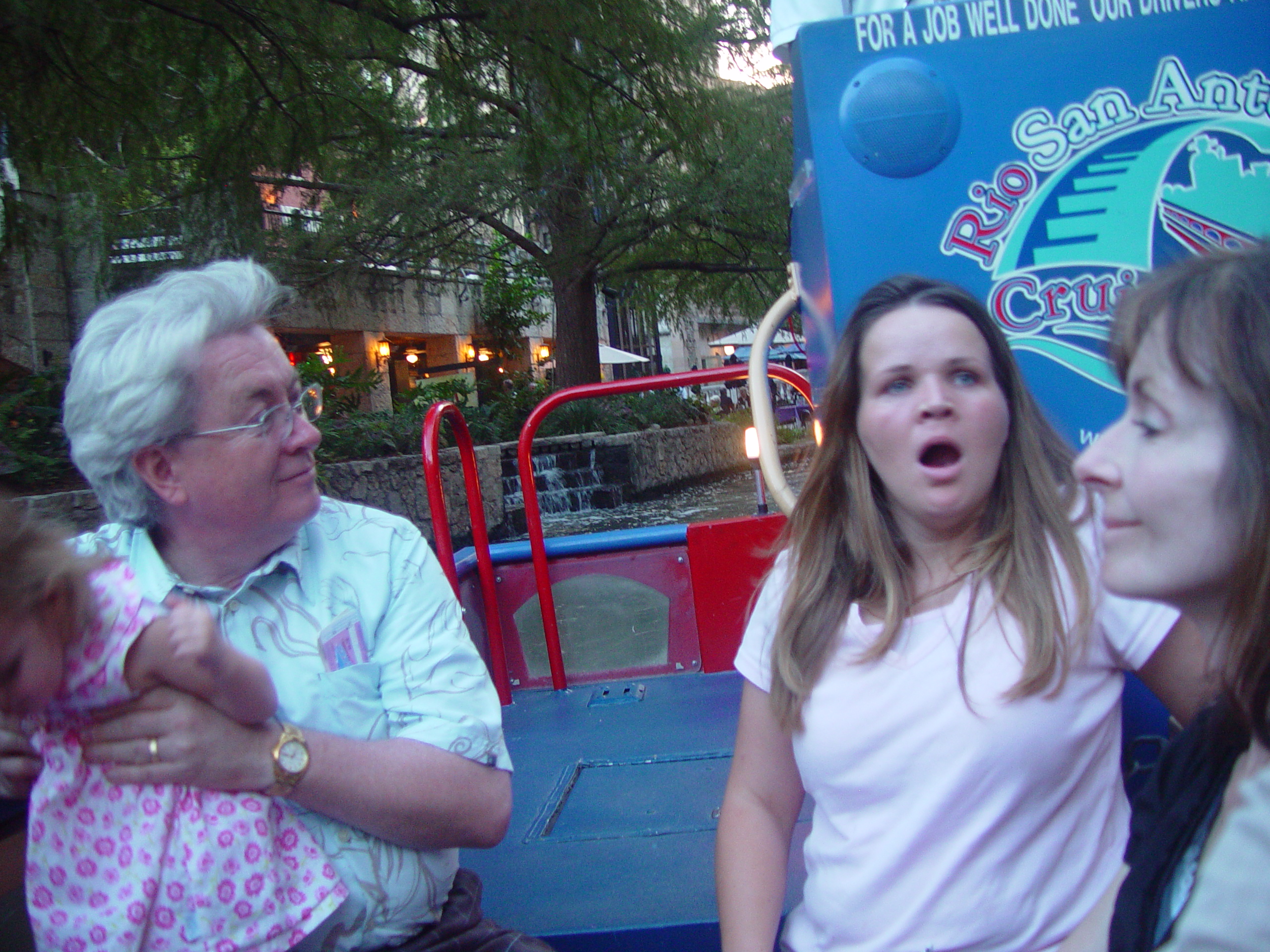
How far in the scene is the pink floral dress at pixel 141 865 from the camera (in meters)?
1.22

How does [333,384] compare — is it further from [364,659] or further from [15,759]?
[15,759]

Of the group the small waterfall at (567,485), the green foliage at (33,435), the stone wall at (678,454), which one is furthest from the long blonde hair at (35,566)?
the stone wall at (678,454)

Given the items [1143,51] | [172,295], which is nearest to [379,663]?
[172,295]

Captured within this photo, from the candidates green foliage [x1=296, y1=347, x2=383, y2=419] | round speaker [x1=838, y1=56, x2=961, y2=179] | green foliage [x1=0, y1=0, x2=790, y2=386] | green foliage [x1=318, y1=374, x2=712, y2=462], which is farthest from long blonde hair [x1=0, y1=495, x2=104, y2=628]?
green foliage [x1=296, y1=347, x2=383, y2=419]

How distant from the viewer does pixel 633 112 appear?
5621mm

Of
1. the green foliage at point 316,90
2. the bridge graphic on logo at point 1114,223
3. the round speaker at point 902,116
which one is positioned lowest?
the bridge graphic on logo at point 1114,223

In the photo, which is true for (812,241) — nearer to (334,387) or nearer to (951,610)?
(951,610)

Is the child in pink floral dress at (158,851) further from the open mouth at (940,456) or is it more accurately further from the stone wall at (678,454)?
the stone wall at (678,454)

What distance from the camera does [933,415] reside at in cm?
134

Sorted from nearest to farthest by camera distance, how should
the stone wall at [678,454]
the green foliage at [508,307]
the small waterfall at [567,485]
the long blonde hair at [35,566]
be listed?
the long blonde hair at [35,566]
the small waterfall at [567,485]
the stone wall at [678,454]
the green foliage at [508,307]

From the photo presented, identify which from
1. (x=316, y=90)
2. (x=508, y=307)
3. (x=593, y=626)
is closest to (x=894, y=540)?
(x=593, y=626)

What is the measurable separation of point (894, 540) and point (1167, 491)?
0.65 metres

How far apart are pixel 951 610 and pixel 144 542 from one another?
44.7 inches

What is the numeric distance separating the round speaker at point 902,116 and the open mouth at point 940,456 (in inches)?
22.8
